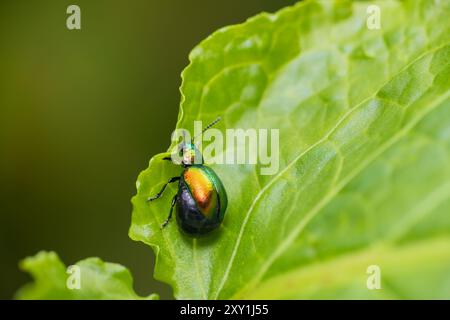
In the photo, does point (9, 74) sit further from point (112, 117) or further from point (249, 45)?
point (249, 45)

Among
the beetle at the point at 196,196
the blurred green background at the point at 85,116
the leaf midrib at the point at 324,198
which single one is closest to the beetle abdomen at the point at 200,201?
the beetle at the point at 196,196

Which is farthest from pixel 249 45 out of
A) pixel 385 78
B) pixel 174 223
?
pixel 174 223

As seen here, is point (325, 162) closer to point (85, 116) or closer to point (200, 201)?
point (200, 201)

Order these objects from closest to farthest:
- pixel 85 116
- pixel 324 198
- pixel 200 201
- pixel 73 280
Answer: pixel 324 198 → pixel 73 280 → pixel 200 201 → pixel 85 116

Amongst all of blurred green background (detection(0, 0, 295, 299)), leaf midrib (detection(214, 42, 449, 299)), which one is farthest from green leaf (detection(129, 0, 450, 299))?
blurred green background (detection(0, 0, 295, 299))

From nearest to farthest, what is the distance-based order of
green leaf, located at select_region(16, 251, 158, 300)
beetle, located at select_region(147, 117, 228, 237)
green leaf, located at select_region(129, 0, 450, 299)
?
1. green leaf, located at select_region(129, 0, 450, 299)
2. green leaf, located at select_region(16, 251, 158, 300)
3. beetle, located at select_region(147, 117, 228, 237)

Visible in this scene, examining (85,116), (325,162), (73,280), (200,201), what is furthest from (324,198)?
(85,116)

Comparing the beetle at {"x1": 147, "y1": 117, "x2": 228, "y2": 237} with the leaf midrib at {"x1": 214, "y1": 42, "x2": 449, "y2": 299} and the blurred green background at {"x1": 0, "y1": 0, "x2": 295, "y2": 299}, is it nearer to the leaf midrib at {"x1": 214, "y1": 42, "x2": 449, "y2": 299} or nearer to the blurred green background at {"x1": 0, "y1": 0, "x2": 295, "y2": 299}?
the leaf midrib at {"x1": 214, "y1": 42, "x2": 449, "y2": 299}
